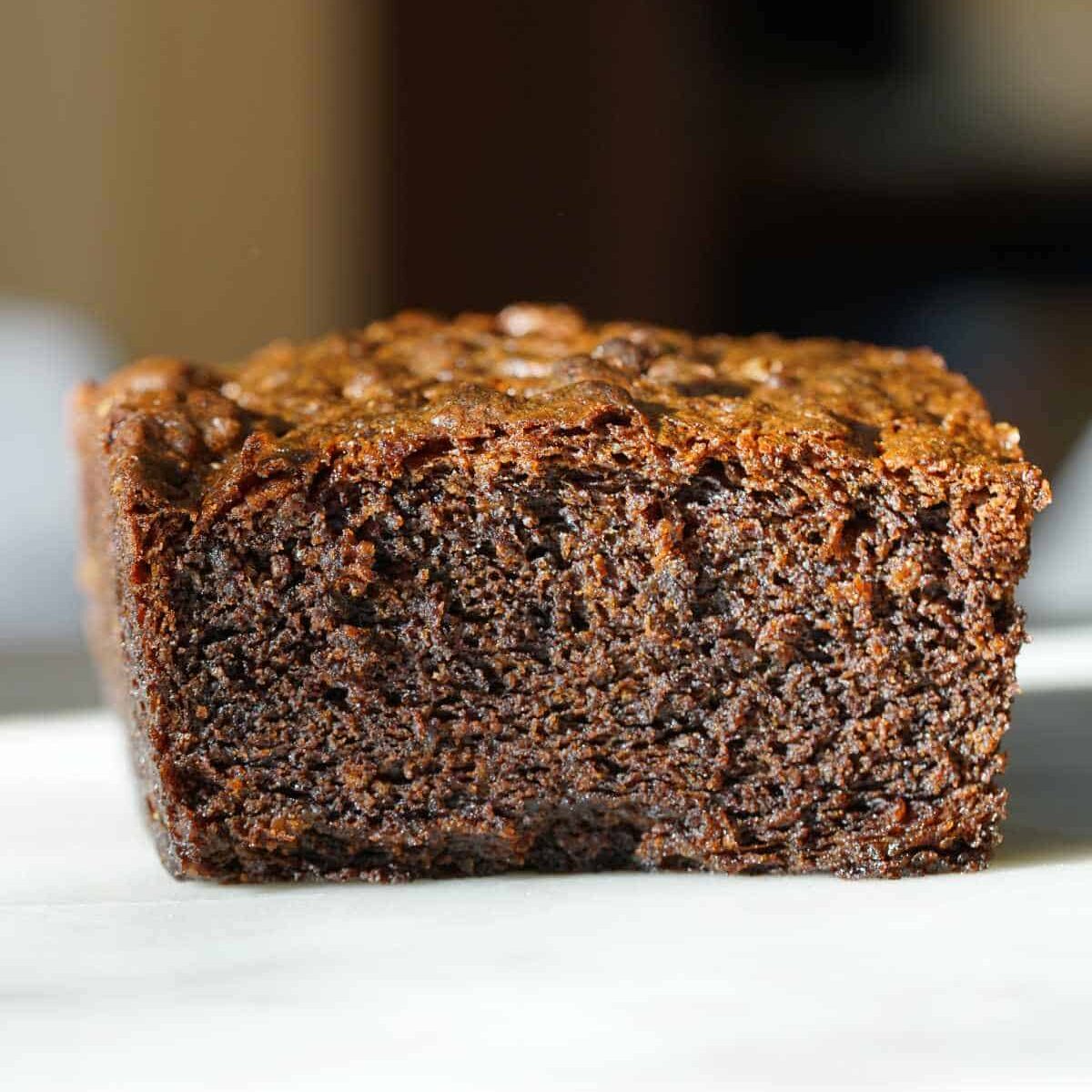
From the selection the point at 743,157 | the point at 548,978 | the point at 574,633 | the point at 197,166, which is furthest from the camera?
the point at 743,157

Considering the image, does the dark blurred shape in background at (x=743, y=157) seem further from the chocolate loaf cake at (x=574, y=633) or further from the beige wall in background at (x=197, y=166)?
the chocolate loaf cake at (x=574, y=633)

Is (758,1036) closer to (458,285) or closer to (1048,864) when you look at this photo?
(1048,864)

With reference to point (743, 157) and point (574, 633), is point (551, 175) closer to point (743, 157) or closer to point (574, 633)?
point (743, 157)

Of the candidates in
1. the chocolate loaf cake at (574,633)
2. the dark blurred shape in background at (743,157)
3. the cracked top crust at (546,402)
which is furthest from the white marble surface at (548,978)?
the dark blurred shape in background at (743,157)

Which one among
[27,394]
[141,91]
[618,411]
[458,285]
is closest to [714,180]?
[458,285]

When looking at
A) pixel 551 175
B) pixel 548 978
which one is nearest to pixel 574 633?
pixel 548 978
